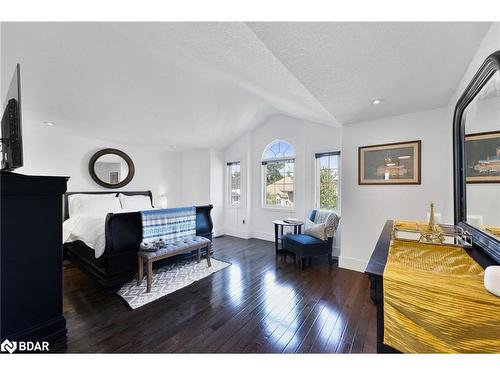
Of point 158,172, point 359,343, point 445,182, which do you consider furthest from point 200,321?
point 158,172

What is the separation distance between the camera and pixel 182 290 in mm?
2430

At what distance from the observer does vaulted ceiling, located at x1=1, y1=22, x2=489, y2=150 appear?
1303 mm

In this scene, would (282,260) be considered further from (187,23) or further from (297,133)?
(187,23)

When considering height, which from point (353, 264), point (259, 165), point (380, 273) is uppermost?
point (259, 165)

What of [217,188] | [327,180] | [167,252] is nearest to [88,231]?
[167,252]

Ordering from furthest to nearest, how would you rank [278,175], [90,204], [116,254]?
[278,175], [90,204], [116,254]

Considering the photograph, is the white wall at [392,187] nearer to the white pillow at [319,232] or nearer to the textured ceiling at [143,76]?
the white pillow at [319,232]

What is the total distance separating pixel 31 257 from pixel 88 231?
1.42 metres

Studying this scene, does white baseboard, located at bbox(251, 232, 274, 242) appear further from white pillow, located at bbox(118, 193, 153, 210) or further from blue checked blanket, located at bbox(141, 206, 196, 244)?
white pillow, located at bbox(118, 193, 153, 210)

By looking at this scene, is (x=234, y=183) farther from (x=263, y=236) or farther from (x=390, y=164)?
(x=390, y=164)

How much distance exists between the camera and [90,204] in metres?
3.72

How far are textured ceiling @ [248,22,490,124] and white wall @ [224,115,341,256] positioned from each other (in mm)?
1913

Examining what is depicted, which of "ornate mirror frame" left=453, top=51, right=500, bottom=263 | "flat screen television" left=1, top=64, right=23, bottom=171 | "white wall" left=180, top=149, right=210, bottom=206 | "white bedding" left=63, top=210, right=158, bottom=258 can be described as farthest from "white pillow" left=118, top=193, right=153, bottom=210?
"ornate mirror frame" left=453, top=51, right=500, bottom=263

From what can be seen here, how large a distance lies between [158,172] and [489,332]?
573cm
